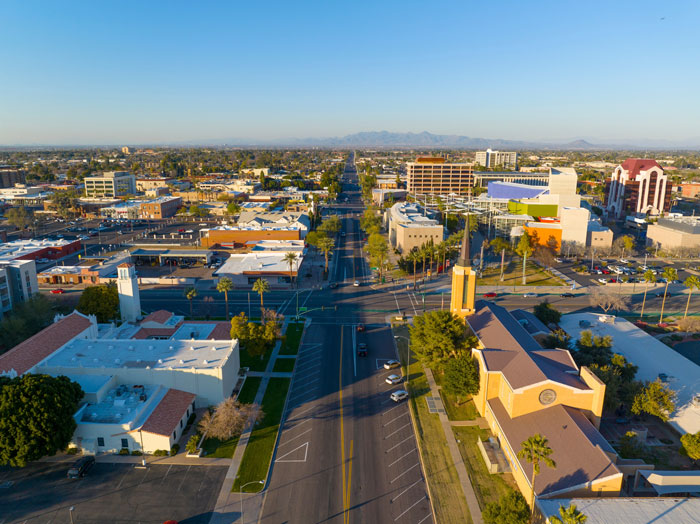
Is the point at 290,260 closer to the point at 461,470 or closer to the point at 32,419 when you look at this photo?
the point at 32,419

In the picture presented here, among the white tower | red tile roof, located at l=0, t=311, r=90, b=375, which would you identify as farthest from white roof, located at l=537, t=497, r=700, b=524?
the white tower

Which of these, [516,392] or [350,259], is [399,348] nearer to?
[516,392]

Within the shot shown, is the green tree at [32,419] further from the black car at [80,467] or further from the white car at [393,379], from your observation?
the white car at [393,379]

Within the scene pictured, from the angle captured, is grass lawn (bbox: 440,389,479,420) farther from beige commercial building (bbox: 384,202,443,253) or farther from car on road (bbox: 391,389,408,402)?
beige commercial building (bbox: 384,202,443,253)

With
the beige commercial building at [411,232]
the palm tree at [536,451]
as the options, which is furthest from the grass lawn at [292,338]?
the beige commercial building at [411,232]

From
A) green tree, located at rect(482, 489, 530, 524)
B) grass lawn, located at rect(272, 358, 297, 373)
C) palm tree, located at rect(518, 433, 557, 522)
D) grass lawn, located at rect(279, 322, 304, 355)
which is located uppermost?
palm tree, located at rect(518, 433, 557, 522)
